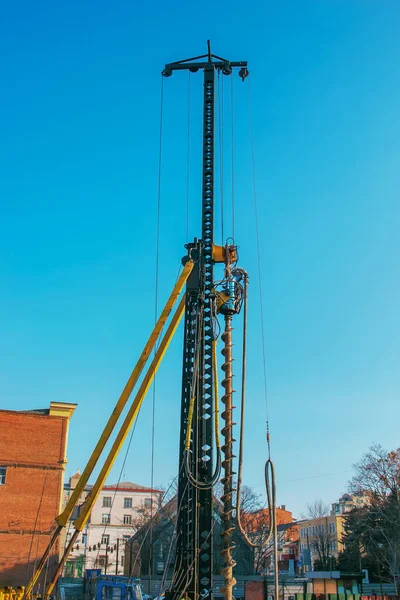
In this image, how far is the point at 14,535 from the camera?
31500mm

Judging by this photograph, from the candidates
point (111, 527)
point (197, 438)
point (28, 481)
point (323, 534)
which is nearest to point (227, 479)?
point (197, 438)

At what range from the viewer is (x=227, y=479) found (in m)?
11.7

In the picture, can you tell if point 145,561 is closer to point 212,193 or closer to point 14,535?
point 14,535

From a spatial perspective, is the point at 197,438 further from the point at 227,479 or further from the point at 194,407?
the point at 227,479

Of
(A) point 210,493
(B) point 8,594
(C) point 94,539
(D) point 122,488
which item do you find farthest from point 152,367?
(D) point 122,488

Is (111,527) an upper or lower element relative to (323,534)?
upper

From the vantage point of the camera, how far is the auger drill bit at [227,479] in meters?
11.2

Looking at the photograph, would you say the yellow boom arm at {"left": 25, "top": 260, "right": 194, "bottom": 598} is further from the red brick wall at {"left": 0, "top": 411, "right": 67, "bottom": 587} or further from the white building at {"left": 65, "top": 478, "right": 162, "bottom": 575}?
the white building at {"left": 65, "top": 478, "right": 162, "bottom": 575}

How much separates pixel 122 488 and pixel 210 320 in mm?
69845

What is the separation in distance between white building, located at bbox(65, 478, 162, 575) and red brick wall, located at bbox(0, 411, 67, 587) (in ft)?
100

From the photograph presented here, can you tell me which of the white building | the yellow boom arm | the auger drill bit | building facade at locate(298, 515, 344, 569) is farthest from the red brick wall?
building facade at locate(298, 515, 344, 569)

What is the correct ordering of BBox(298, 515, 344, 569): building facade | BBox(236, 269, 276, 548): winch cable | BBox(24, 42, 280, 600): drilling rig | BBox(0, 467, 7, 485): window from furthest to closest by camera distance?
BBox(298, 515, 344, 569): building facade < BBox(0, 467, 7, 485): window < BBox(24, 42, 280, 600): drilling rig < BBox(236, 269, 276, 548): winch cable

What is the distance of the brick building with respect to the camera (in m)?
31.2

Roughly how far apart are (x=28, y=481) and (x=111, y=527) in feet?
145
